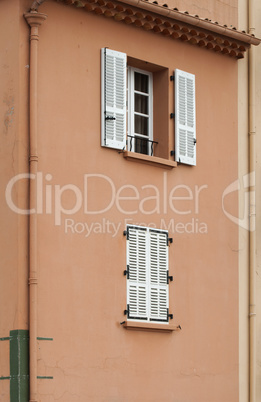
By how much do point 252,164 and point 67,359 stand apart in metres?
5.44

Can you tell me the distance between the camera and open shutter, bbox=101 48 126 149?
1709 cm

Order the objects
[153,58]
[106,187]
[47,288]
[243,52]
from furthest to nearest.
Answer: [243,52], [153,58], [106,187], [47,288]

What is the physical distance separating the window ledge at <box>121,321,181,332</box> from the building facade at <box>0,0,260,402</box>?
2 centimetres

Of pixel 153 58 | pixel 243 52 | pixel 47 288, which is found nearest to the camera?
pixel 47 288

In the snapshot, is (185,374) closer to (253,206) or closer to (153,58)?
(253,206)

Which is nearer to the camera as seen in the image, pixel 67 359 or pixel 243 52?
pixel 67 359

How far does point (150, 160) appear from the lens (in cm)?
1748

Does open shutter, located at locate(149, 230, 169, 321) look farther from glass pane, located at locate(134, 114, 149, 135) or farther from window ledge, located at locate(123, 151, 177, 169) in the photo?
glass pane, located at locate(134, 114, 149, 135)

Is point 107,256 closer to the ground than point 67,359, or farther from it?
farther from it

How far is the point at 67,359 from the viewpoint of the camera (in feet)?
52.1

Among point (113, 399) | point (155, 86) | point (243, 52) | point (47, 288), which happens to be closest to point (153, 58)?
point (155, 86)

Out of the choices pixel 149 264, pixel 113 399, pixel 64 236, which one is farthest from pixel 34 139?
pixel 113 399

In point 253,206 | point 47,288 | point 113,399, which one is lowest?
point 113,399

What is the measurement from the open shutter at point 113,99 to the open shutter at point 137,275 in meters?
1.47
